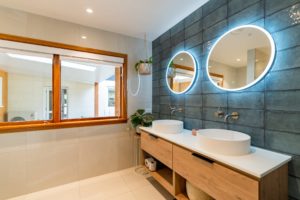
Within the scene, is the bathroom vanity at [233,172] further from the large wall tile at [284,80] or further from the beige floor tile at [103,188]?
the beige floor tile at [103,188]

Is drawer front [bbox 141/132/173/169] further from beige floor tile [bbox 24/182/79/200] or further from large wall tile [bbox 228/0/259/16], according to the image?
large wall tile [bbox 228/0/259/16]

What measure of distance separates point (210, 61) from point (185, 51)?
48 cm

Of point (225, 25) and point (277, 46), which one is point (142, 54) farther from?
point (277, 46)

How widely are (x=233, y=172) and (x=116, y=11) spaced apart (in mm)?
2170

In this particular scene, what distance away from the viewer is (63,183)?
7.14 feet

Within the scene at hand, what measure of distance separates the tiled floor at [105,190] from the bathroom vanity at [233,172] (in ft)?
2.07

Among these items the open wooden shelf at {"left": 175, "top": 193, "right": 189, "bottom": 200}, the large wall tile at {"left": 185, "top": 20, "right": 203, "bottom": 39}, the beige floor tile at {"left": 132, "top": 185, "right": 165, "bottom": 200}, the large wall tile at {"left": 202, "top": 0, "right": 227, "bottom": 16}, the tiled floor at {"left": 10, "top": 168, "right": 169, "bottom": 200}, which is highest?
the large wall tile at {"left": 202, "top": 0, "right": 227, "bottom": 16}

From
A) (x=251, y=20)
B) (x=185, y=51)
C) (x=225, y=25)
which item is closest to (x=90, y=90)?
(x=185, y=51)

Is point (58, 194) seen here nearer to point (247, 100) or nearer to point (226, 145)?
point (226, 145)

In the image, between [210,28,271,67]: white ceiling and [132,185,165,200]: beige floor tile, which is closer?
[210,28,271,67]: white ceiling

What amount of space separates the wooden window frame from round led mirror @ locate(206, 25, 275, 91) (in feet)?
4.91

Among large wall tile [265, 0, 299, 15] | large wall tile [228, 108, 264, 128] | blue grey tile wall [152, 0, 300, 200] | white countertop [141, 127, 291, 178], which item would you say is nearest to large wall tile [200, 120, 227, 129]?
blue grey tile wall [152, 0, 300, 200]

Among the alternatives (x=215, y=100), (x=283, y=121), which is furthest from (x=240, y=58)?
(x=283, y=121)

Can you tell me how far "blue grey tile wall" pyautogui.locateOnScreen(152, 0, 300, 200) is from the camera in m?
1.13
